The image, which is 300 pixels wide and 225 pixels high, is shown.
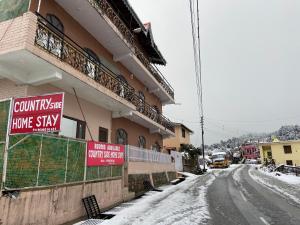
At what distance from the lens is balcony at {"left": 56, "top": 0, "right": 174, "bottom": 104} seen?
12.2 meters

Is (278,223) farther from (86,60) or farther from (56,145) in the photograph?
(86,60)

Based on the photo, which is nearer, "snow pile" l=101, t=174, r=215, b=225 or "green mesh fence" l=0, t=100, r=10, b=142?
"green mesh fence" l=0, t=100, r=10, b=142

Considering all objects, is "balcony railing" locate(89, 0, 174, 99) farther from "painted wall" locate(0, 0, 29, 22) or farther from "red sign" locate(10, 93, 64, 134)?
"red sign" locate(10, 93, 64, 134)

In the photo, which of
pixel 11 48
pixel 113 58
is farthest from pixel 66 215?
pixel 113 58

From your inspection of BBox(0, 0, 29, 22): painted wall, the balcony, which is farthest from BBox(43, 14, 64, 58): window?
the balcony

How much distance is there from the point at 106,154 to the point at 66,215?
11.6ft

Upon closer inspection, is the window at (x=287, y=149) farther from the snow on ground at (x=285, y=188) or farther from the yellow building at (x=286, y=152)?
the snow on ground at (x=285, y=188)

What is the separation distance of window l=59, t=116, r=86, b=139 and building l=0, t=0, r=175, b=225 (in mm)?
43

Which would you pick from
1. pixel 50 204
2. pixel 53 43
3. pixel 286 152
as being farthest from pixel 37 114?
pixel 286 152

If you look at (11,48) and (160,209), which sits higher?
(11,48)

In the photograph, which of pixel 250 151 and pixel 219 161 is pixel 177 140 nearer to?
pixel 219 161

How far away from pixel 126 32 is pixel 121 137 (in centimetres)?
690

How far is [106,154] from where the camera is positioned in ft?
37.5

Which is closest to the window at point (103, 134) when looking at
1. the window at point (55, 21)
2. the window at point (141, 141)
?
the window at point (55, 21)
